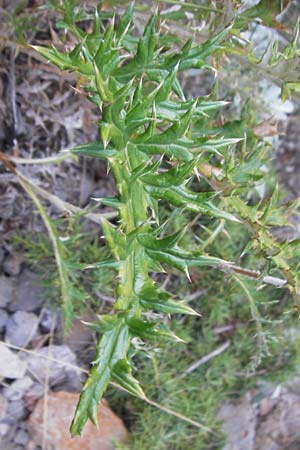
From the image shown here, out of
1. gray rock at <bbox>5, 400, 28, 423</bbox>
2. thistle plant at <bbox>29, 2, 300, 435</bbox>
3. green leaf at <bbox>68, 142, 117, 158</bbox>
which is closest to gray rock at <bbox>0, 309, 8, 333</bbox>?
gray rock at <bbox>5, 400, 28, 423</bbox>

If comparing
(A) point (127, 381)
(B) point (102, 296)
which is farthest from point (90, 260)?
(A) point (127, 381)

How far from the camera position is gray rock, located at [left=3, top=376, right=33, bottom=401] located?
6.39ft

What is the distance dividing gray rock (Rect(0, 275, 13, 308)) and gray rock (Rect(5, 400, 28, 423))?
334 millimetres

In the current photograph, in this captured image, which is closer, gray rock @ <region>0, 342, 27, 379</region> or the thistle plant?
the thistle plant

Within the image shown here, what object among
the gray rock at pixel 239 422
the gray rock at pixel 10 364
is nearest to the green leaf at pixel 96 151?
the gray rock at pixel 10 364

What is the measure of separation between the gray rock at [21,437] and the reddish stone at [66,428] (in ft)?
0.07

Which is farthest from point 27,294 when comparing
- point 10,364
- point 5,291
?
point 10,364

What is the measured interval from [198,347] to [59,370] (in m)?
0.55

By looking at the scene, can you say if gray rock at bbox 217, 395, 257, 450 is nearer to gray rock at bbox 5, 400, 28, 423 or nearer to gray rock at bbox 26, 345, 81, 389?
gray rock at bbox 26, 345, 81, 389

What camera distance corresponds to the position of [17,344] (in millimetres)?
2029

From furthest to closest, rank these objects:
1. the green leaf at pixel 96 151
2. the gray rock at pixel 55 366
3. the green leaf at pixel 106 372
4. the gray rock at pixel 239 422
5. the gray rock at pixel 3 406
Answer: the gray rock at pixel 239 422
the gray rock at pixel 55 366
the gray rock at pixel 3 406
the green leaf at pixel 96 151
the green leaf at pixel 106 372

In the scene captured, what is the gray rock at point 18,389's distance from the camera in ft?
6.39

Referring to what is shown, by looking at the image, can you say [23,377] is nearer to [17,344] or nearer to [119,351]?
[17,344]

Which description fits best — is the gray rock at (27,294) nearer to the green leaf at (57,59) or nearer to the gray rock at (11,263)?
the gray rock at (11,263)
